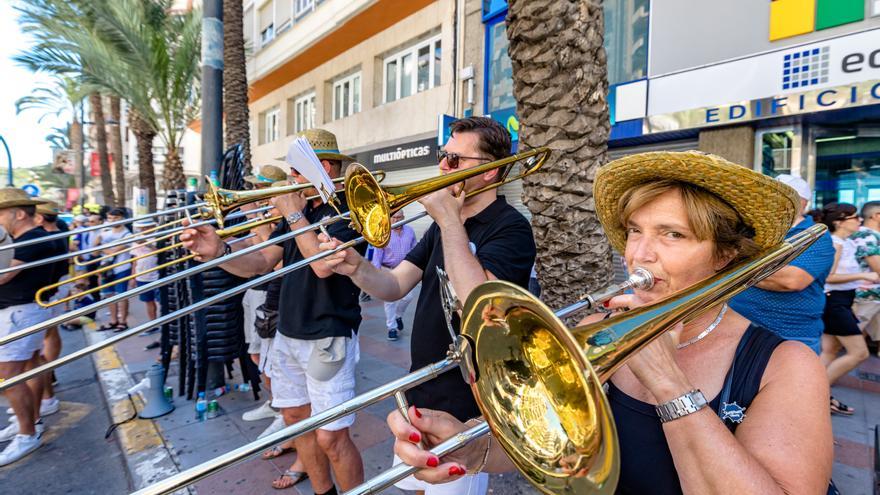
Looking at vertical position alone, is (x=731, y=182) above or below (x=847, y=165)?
below

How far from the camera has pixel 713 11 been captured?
6316mm

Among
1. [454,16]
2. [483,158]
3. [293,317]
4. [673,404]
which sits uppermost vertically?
[454,16]

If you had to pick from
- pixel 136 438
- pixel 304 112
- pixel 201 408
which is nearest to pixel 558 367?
pixel 201 408

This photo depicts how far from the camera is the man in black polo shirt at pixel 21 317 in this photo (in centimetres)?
356

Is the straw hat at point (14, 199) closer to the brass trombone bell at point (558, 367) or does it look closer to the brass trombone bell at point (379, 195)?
the brass trombone bell at point (379, 195)

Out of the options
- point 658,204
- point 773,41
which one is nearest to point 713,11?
point 773,41

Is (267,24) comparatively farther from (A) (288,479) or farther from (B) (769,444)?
(B) (769,444)

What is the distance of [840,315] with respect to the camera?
3.91m

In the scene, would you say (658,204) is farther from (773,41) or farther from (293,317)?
(773,41)

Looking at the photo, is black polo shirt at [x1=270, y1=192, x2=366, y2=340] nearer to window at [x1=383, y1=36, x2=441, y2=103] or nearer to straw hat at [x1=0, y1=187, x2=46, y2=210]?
straw hat at [x1=0, y1=187, x2=46, y2=210]

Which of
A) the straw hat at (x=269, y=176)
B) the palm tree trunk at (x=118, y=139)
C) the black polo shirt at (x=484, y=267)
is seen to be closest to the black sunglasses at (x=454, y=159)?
the black polo shirt at (x=484, y=267)

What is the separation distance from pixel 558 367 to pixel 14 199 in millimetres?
4943

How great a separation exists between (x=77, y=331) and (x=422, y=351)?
316 inches

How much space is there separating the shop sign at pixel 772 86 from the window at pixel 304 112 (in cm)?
1215
